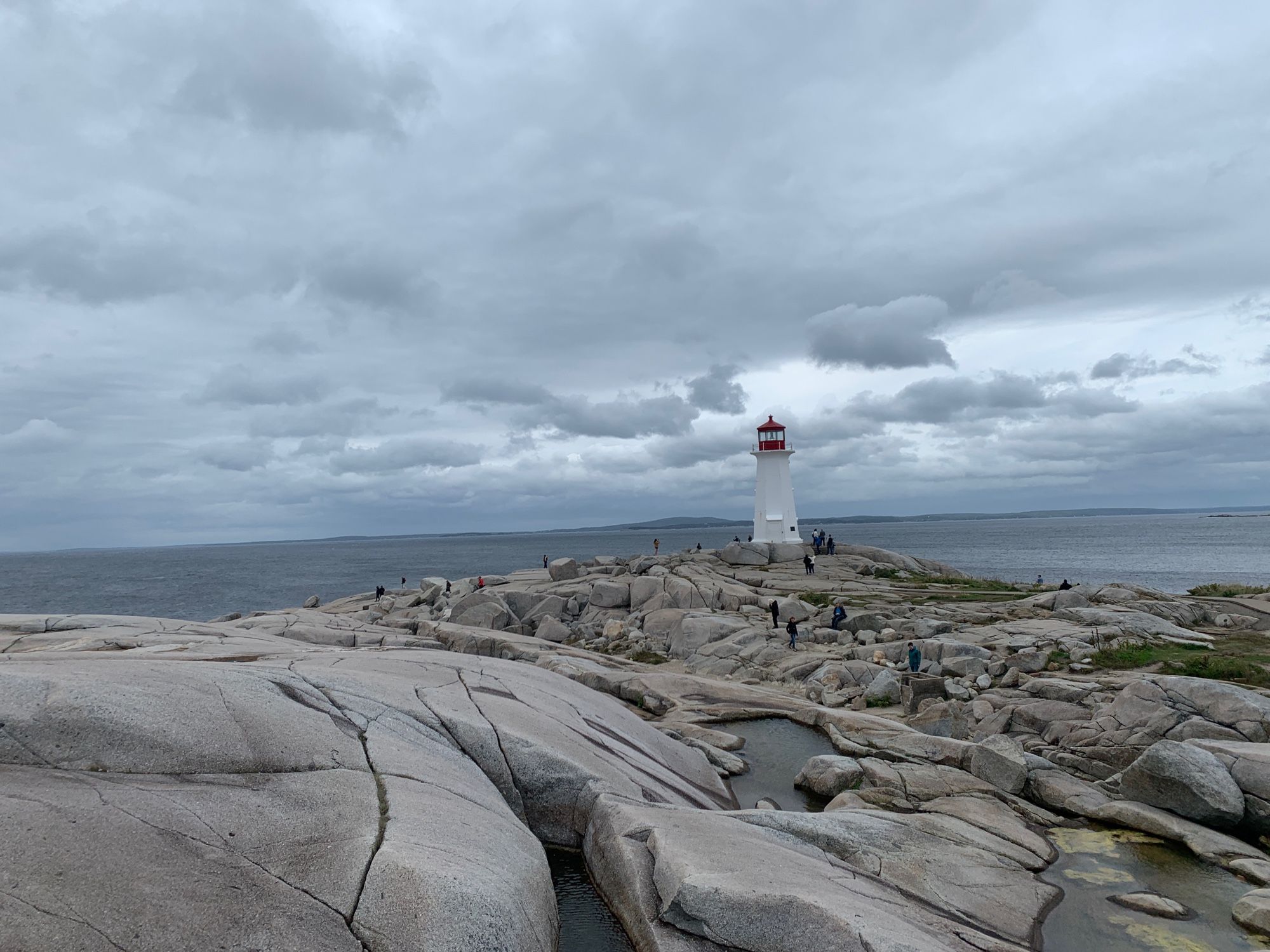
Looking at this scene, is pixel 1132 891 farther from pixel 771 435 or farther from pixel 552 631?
pixel 771 435

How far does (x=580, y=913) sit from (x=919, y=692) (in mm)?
15273

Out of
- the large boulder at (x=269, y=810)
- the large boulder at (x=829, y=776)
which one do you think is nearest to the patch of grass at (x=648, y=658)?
the large boulder at (x=829, y=776)

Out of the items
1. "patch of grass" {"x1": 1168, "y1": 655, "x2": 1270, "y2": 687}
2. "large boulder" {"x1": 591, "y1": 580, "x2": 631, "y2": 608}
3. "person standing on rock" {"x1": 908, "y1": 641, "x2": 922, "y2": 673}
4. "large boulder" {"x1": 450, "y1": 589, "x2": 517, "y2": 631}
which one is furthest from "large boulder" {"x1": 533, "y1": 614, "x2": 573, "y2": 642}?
"patch of grass" {"x1": 1168, "y1": 655, "x2": 1270, "y2": 687}

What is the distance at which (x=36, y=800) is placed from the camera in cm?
657

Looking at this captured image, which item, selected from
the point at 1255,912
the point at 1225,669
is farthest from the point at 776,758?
the point at 1225,669

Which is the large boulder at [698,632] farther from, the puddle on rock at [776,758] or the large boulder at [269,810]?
the large boulder at [269,810]

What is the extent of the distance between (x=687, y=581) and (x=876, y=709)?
2019cm

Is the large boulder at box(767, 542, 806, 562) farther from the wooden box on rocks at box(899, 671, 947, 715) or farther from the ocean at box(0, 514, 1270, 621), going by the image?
the wooden box on rocks at box(899, 671, 947, 715)

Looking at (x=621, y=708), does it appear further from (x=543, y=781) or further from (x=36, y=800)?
(x=36, y=800)

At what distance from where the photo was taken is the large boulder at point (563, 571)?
49781mm

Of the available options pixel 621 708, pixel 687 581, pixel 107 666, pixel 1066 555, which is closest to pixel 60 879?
pixel 107 666

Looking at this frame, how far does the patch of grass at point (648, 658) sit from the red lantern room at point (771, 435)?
2850cm

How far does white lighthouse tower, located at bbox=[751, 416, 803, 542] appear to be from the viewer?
186ft

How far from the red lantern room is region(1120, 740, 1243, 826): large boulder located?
144 ft
